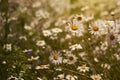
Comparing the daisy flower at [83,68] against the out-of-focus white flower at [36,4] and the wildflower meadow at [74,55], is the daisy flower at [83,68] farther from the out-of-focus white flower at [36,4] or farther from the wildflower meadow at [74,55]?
the out-of-focus white flower at [36,4]

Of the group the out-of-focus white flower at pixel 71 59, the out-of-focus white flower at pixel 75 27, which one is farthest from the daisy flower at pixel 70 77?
the out-of-focus white flower at pixel 75 27

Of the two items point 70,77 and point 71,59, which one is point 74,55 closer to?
point 71,59

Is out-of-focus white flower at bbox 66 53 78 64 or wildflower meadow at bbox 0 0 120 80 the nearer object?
wildflower meadow at bbox 0 0 120 80

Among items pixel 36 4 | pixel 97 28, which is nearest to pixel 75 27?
pixel 97 28

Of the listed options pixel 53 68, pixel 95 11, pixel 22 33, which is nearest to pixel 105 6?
pixel 95 11

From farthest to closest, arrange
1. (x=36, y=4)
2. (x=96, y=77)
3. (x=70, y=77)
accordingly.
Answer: (x=36, y=4)
(x=70, y=77)
(x=96, y=77)

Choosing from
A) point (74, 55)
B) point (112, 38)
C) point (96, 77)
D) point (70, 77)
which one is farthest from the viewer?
point (74, 55)

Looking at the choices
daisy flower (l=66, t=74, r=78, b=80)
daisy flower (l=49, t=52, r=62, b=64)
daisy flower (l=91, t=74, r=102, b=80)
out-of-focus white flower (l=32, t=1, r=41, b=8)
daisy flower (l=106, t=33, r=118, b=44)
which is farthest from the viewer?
out-of-focus white flower (l=32, t=1, r=41, b=8)

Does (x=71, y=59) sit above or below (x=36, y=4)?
below

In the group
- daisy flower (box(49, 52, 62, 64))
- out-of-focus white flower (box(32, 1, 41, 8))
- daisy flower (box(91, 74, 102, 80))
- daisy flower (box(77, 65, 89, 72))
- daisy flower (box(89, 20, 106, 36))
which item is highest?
daisy flower (box(89, 20, 106, 36))

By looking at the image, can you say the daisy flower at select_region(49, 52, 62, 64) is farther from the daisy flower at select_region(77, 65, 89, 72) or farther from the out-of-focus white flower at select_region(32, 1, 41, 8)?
the out-of-focus white flower at select_region(32, 1, 41, 8)

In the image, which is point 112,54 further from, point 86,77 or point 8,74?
point 8,74

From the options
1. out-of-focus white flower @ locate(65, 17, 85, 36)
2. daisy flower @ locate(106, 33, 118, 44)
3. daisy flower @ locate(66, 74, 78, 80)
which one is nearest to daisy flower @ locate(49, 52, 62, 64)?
daisy flower @ locate(66, 74, 78, 80)
